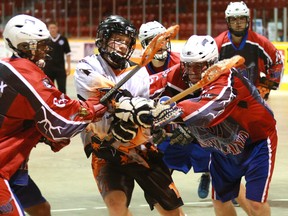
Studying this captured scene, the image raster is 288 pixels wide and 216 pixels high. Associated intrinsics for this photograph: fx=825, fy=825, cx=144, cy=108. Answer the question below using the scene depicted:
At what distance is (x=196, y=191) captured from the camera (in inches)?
274

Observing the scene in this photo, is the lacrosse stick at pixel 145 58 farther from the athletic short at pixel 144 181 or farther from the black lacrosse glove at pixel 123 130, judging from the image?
the athletic short at pixel 144 181

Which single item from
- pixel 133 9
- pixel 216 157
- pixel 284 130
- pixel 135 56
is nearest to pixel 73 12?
pixel 133 9

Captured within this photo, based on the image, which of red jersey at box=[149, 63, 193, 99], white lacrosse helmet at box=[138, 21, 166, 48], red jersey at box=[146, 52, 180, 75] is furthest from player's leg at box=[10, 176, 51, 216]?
white lacrosse helmet at box=[138, 21, 166, 48]

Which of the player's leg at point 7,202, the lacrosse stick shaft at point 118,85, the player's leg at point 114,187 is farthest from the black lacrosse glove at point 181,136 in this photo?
the player's leg at point 7,202

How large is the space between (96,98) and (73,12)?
1625cm

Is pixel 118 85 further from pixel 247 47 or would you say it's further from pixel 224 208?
pixel 247 47

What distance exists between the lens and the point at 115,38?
14.7 ft

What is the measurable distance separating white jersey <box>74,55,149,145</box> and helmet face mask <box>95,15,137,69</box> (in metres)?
0.07

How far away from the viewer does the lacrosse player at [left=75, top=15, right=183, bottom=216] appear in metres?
4.45

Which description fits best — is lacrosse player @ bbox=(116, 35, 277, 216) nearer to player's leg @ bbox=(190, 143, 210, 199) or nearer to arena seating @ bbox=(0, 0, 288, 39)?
player's leg @ bbox=(190, 143, 210, 199)

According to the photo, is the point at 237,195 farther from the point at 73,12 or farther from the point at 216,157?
the point at 73,12

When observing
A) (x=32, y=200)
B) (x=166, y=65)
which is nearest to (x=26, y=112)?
(x=32, y=200)

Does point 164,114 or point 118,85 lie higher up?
point 118,85

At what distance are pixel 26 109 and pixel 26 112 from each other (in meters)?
0.01
